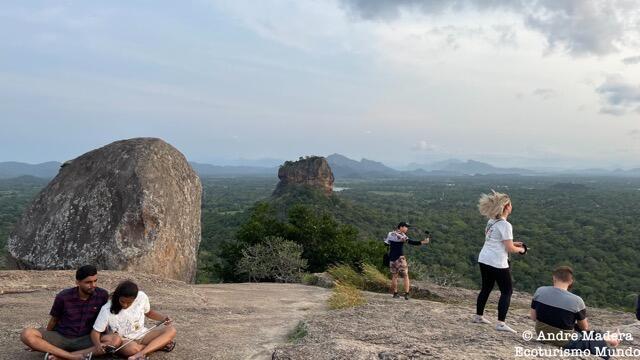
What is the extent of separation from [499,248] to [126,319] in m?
4.96

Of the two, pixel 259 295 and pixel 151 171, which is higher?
pixel 151 171

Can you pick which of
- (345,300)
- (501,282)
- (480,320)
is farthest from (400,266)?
(501,282)

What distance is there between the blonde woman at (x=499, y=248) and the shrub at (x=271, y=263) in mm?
9736

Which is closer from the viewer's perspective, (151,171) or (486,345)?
(486,345)

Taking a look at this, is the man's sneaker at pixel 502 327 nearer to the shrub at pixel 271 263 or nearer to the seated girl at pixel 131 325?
the seated girl at pixel 131 325

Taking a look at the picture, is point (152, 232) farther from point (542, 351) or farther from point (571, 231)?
point (571, 231)

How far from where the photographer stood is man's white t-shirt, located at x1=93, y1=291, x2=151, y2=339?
5383mm

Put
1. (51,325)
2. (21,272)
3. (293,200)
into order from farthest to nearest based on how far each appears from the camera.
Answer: (293,200) < (21,272) < (51,325)

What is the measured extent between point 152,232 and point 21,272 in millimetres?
2684

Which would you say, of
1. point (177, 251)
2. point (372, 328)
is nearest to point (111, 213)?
point (177, 251)

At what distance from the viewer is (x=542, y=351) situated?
5727 mm

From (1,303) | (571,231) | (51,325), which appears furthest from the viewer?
(571,231)

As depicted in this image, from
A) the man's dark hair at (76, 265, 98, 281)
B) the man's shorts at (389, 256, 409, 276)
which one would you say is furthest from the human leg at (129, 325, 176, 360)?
the man's shorts at (389, 256, 409, 276)

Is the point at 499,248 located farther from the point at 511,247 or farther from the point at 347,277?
the point at 347,277
